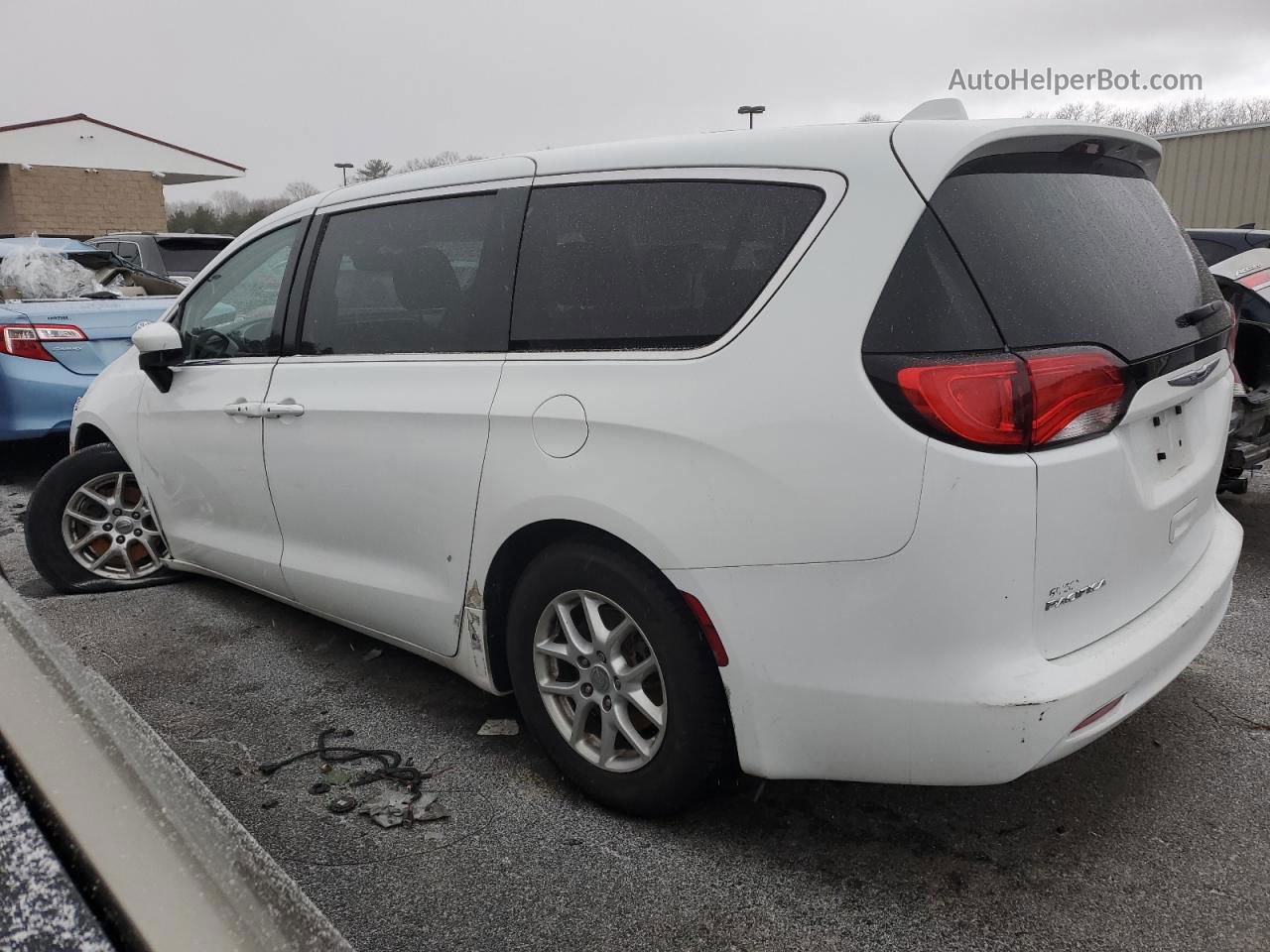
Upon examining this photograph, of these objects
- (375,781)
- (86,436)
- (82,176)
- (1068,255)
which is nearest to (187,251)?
(86,436)

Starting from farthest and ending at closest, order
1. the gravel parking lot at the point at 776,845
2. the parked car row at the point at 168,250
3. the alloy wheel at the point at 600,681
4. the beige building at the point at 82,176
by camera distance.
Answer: the beige building at the point at 82,176
the parked car row at the point at 168,250
the alloy wheel at the point at 600,681
the gravel parking lot at the point at 776,845

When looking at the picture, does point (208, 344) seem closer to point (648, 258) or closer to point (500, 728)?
point (500, 728)

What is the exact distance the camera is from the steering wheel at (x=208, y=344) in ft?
12.2

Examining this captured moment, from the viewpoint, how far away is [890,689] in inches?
80.1

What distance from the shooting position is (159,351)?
12.5 feet

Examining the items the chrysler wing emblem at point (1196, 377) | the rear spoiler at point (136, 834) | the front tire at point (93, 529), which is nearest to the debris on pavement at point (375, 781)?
A: the rear spoiler at point (136, 834)

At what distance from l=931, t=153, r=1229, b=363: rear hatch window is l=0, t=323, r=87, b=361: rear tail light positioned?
5905 millimetres

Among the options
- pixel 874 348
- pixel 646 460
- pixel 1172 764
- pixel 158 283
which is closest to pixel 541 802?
pixel 646 460

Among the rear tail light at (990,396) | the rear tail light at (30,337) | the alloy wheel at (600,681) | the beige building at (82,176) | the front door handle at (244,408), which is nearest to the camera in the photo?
the rear tail light at (990,396)

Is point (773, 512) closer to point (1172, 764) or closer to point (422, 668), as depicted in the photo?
point (1172, 764)

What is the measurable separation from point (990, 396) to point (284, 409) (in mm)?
2320

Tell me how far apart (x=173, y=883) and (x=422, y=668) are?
9.36 ft

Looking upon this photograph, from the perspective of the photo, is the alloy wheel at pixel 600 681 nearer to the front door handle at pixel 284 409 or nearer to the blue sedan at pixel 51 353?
the front door handle at pixel 284 409

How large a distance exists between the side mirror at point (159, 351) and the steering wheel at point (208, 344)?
6cm
